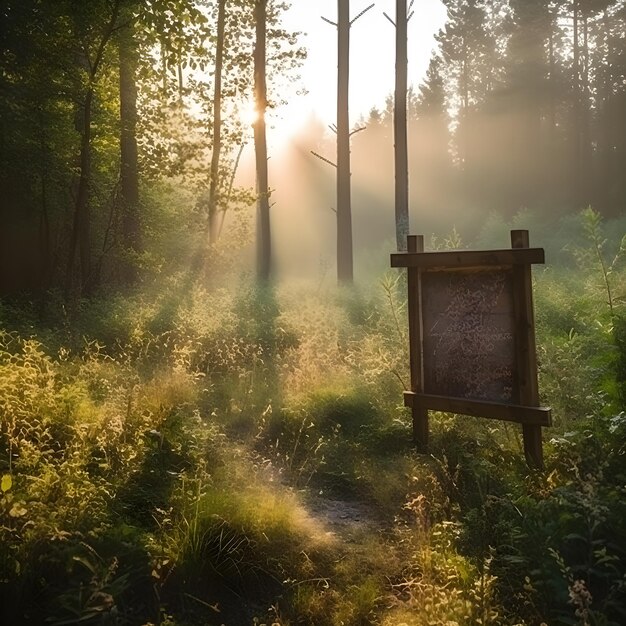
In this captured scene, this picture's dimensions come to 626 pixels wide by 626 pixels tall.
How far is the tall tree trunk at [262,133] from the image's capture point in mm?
20031

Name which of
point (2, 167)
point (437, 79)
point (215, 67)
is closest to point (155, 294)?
point (2, 167)

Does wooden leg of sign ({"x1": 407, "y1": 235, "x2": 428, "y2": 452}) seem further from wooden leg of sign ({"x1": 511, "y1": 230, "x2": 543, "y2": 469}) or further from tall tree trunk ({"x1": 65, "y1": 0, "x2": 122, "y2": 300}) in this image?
tall tree trunk ({"x1": 65, "y1": 0, "x2": 122, "y2": 300})

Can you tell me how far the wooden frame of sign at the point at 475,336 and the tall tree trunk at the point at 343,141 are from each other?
1383 cm

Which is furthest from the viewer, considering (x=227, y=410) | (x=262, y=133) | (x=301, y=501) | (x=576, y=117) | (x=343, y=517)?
(x=576, y=117)

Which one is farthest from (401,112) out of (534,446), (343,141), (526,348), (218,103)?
(534,446)

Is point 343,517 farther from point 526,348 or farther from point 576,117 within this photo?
point 576,117

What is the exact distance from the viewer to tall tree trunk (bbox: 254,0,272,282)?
20.0m

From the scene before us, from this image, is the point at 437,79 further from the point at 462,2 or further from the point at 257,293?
the point at 257,293

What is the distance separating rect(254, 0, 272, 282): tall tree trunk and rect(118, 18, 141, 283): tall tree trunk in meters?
4.66

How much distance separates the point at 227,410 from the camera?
7750 mm

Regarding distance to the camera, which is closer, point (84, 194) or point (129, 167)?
point (84, 194)

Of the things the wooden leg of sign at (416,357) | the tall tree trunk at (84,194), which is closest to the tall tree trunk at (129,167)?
the tall tree trunk at (84,194)

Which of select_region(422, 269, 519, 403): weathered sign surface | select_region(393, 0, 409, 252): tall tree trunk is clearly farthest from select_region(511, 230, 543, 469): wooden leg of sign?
select_region(393, 0, 409, 252): tall tree trunk

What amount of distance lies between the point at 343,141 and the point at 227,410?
1474cm
